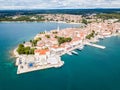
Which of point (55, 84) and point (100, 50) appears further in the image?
point (100, 50)

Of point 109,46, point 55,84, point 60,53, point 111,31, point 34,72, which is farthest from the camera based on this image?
point 111,31

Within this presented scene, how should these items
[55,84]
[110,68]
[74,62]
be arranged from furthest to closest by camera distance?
[74,62]
[110,68]
[55,84]

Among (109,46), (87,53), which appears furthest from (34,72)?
(109,46)

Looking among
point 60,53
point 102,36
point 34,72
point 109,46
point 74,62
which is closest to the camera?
point 34,72

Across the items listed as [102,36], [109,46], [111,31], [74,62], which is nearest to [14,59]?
[74,62]

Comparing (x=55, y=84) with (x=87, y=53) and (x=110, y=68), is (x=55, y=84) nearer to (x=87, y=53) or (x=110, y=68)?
(x=110, y=68)

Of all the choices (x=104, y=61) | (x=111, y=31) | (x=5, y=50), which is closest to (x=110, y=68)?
(x=104, y=61)

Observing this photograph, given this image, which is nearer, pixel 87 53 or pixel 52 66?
pixel 52 66

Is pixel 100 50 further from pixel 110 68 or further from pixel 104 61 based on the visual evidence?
pixel 110 68

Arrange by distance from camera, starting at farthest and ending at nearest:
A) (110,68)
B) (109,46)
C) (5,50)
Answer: (109,46) < (5,50) < (110,68)
